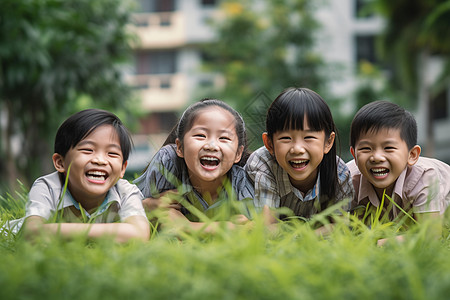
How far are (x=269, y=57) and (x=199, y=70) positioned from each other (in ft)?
8.10

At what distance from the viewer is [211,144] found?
2.29 metres

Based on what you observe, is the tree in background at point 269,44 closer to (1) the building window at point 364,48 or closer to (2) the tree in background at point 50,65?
(1) the building window at point 364,48

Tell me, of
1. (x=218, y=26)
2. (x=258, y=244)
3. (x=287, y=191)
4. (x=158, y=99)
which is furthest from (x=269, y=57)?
(x=258, y=244)

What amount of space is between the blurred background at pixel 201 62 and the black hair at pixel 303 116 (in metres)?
0.25

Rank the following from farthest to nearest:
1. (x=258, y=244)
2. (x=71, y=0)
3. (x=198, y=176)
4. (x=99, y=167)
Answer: (x=71, y=0)
(x=198, y=176)
(x=99, y=167)
(x=258, y=244)

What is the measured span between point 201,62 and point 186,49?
3001 millimetres

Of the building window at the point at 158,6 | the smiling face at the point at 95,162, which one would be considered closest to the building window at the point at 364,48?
the building window at the point at 158,6

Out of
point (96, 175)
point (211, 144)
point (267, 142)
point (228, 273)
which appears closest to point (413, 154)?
point (267, 142)

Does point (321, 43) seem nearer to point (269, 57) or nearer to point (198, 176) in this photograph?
point (269, 57)

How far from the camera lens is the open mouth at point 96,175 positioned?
2164 millimetres

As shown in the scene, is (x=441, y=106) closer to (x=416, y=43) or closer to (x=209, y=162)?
(x=416, y=43)

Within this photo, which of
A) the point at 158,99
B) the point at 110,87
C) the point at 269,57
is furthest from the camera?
the point at 158,99

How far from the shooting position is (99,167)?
2.15m

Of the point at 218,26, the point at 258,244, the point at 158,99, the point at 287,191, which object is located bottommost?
the point at 158,99
